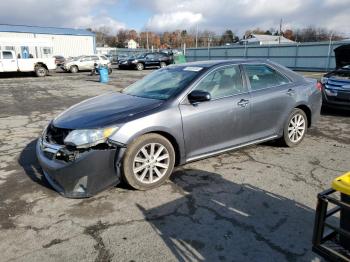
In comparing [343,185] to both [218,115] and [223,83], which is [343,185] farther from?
[223,83]

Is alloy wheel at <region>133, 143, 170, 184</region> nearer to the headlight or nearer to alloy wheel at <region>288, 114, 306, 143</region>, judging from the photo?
the headlight

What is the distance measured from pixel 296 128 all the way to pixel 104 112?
10.8 ft

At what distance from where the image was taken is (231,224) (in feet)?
10.3

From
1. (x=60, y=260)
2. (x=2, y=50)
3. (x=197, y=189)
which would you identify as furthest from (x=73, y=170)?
(x=2, y=50)

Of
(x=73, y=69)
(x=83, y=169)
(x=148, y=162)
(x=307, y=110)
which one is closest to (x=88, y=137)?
(x=83, y=169)

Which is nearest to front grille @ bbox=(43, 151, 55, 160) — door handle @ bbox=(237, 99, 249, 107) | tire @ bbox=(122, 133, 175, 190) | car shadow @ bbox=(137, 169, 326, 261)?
tire @ bbox=(122, 133, 175, 190)

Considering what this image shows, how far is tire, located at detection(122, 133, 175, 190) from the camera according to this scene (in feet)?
12.1

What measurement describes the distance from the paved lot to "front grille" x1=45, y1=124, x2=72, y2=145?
62cm

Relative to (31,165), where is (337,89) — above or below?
above

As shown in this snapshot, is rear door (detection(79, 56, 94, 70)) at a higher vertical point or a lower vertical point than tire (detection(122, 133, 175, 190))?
higher

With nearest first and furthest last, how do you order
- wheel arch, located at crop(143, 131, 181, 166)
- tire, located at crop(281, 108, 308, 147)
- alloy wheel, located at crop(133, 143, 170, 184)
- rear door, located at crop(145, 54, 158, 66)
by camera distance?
alloy wheel, located at crop(133, 143, 170, 184)
wheel arch, located at crop(143, 131, 181, 166)
tire, located at crop(281, 108, 308, 147)
rear door, located at crop(145, 54, 158, 66)

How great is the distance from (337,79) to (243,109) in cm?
492

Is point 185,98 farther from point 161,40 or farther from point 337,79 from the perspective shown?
point 161,40

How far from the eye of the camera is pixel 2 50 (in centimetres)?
2083
